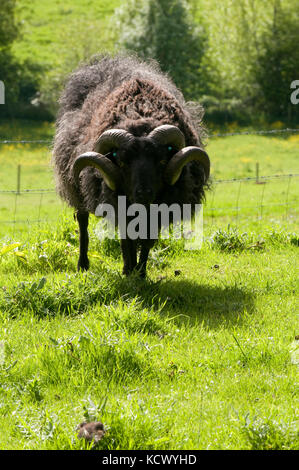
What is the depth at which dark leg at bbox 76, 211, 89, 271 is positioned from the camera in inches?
287

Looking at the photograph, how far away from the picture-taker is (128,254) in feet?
20.8

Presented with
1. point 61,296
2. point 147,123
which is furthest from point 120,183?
point 61,296

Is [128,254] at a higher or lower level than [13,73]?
lower

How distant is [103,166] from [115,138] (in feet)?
0.97

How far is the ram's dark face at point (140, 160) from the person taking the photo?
5691mm

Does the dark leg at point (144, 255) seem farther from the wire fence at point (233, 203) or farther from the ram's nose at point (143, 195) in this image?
the wire fence at point (233, 203)

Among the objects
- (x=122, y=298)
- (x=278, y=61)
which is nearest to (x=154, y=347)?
(x=122, y=298)

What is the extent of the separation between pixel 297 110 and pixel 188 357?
39172 mm

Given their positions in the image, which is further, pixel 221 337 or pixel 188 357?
pixel 221 337

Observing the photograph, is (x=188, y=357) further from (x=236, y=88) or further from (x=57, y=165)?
(x=236, y=88)

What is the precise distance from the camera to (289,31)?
4150 centimetres

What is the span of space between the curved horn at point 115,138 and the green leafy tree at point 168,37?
3488cm

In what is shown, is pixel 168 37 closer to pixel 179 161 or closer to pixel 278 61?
pixel 278 61

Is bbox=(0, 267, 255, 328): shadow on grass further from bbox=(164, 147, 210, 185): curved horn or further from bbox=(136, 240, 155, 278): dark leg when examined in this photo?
bbox=(164, 147, 210, 185): curved horn
